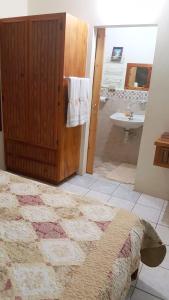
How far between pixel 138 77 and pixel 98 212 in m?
2.76

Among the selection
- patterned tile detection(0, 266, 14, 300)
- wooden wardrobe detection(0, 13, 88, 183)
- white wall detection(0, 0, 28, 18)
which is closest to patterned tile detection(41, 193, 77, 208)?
patterned tile detection(0, 266, 14, 300)

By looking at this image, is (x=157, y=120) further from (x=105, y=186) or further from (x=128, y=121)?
(x=105, y=186)

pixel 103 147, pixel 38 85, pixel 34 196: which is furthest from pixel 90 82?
pixel 34 196

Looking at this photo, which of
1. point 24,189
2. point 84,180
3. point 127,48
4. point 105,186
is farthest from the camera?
point 127,48

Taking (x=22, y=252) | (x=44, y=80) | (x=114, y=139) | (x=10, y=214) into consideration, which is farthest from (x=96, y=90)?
(x=22, y=252)

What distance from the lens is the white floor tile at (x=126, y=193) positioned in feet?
9.66

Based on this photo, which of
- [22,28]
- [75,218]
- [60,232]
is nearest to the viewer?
[60,232]

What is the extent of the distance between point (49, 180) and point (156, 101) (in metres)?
1.62

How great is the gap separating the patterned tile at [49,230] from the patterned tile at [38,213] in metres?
0.05

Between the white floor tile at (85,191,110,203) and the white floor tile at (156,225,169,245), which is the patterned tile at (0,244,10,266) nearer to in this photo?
the white floor tile at (156,225,169,245)

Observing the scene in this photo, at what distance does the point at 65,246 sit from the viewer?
4.05ft

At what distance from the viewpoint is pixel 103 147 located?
14.2 ft

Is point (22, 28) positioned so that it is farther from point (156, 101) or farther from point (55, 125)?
point (156, 101)

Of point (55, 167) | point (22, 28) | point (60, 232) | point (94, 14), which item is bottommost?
point (55, 167)
